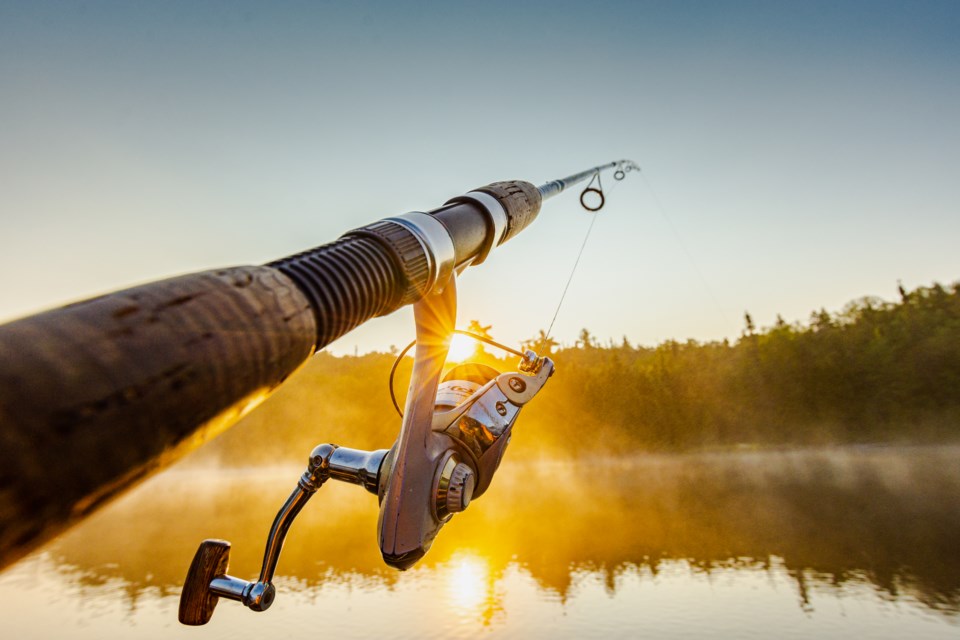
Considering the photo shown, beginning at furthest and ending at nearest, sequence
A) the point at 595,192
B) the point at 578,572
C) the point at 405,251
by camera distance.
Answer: the point at 578,572 → the point at 595,192 → the point at 405,251

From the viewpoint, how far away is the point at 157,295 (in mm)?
510

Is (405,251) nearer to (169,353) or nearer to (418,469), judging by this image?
(169,353)

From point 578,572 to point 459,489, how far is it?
14.5 meters

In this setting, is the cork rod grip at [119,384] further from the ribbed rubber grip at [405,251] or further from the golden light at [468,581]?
the golden light at [468,581]

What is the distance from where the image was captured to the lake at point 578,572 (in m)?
11.0

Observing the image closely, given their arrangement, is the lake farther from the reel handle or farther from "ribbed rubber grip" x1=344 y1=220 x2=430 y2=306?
"ribbed rubber grip" x1=344 y1=220 x2=430 y2=306

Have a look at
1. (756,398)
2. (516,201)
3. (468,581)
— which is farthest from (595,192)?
(756,398)

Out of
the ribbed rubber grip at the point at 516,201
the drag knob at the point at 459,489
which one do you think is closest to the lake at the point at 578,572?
the drag knob at the point at 459,489

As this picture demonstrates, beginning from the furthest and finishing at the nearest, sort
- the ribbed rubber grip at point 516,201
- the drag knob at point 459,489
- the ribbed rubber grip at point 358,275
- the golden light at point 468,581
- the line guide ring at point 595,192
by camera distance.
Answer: the golden light at point 468,581
the line guide ring at point 595,192
the drag knob at point 459,489
the ribbed rubber grip at point 516,201
the ribbed rubber grip at point 358,275

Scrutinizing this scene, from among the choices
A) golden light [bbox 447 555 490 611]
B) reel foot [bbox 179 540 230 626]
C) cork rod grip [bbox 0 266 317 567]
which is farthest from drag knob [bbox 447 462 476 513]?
golden light [bbox 447 555 490 611]

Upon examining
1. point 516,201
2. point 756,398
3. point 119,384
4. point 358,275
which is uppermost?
point 756,398

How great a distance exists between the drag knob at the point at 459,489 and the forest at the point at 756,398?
1603 inches

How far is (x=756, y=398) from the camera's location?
178 feet

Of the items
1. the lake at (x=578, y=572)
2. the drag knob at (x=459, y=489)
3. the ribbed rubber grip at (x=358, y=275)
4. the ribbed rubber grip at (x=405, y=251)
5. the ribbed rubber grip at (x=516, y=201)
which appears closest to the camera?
the ribbed rubber grip at (x=358, y=275)
